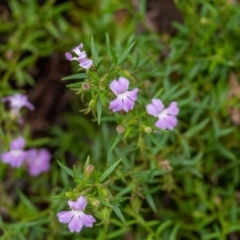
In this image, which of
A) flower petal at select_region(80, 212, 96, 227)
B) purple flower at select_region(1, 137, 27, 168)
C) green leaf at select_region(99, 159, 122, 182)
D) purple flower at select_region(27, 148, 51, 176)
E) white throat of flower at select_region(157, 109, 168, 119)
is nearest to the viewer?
flower petal at select_region(80, 212, 96, 227)

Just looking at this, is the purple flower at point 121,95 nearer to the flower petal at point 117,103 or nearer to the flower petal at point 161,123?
the flower petal at point 117,103

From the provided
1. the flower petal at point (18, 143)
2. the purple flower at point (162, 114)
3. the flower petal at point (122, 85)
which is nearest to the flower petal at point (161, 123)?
the purple flower at point (162, 114)

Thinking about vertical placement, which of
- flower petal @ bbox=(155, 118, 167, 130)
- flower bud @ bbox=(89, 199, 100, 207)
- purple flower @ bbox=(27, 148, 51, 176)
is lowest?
purple flower @ bbox=(27, 148, 51, 176)

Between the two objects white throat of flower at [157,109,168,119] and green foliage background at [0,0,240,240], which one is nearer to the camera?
white throat of flower at [157,109,168,119]

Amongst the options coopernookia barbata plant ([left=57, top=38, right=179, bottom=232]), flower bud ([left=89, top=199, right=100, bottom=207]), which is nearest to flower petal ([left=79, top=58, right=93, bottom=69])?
coopernookia barbata plant ([left=57, top=38, right=179, bottom=232])

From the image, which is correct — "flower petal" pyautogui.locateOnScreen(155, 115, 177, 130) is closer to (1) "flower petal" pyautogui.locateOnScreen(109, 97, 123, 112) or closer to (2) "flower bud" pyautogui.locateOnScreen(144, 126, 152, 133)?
(2) "flower bud" pyautogui.locateOnScreen(144, 126, 152, 133)

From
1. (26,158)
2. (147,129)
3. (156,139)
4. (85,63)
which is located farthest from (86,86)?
(26,158)
